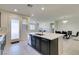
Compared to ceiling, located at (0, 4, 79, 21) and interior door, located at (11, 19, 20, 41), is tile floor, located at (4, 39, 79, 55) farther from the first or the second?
ceiling, located at (0, 4, 79, 21)

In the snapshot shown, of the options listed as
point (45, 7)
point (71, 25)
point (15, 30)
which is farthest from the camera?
point (71, 25)

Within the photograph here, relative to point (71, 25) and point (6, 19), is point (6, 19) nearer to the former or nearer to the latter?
point (6, 19)

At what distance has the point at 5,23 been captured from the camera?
19.1 ft

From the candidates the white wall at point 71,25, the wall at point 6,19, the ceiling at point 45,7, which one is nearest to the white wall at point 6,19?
the wall at point 6,19

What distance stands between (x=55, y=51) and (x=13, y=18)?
4.42 m

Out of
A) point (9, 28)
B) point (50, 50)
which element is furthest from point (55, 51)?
point (9, 28)

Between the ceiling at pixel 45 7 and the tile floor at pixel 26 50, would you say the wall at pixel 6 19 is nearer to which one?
the ceiling at pixel 45 7

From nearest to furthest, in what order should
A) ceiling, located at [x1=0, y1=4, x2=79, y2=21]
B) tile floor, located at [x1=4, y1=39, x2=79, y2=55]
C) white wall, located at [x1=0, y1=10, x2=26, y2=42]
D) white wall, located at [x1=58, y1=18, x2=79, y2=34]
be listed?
tile floor, located at [x1=4, y1=39, x2=79, y2=55]
ceiling, located at [x1=0, y1=4, x2=79, y2=21]
white wall, located at [x1=0, y1=10, x2=26, y2=42]
white wall, located at [x1=58, y1=18, x2=79, y2=34]

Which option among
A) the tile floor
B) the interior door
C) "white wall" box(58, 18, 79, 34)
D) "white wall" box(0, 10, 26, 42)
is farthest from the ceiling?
"white wall" box(58, 18, 79, 34)

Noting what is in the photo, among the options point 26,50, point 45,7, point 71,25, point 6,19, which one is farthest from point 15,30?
point 71,25

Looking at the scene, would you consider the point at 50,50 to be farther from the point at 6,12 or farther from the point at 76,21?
the point at 76,21

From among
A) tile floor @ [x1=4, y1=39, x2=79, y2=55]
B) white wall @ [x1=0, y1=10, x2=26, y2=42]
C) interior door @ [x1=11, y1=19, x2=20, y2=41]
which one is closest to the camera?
tile floor @ [x1=4, y1=39, x2=79, y2=55]

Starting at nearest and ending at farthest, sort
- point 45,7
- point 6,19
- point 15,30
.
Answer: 1. point 45,7
2. point 6,19
3. point 15,30
